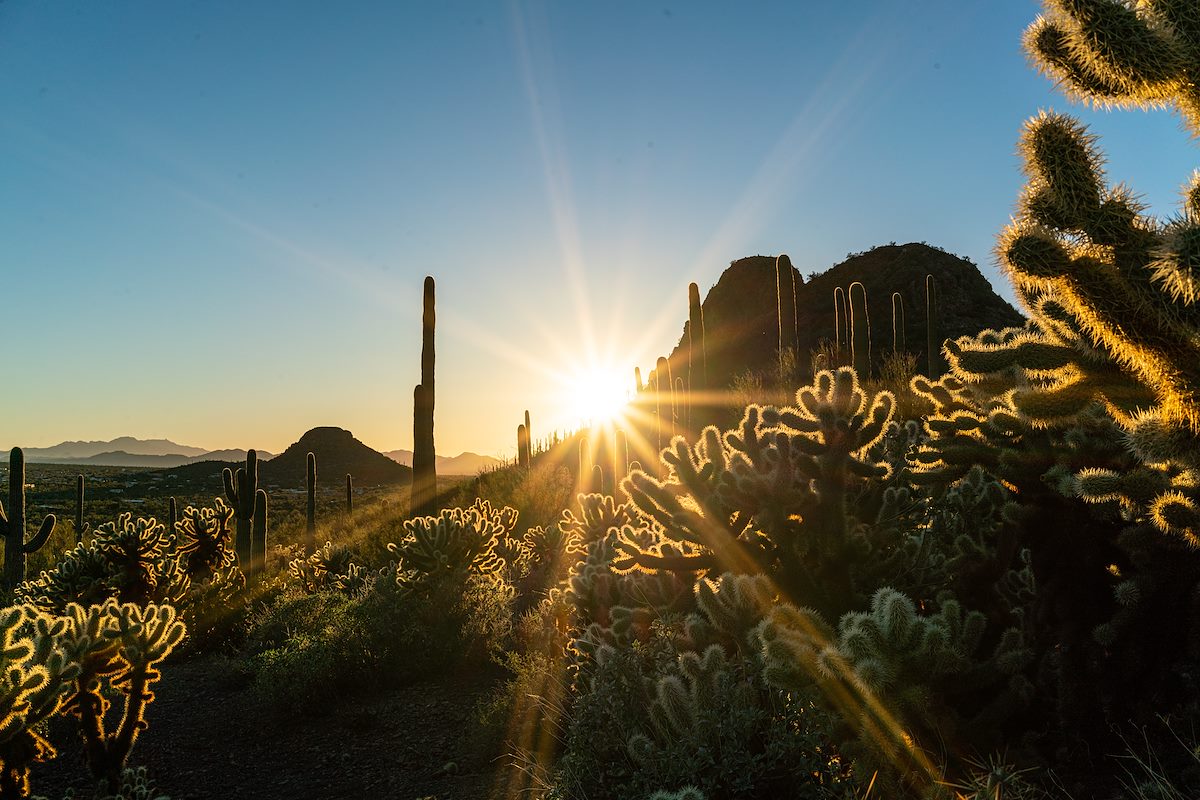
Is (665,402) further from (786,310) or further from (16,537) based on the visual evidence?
(16,537)

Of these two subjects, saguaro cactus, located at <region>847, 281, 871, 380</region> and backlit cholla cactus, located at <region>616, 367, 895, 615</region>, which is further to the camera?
saguaro cactus, located at <region>847, 281, 871, 380</region>

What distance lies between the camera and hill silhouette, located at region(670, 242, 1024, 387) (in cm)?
3606

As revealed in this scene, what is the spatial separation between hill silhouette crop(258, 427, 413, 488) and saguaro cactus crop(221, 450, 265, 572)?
55415mm

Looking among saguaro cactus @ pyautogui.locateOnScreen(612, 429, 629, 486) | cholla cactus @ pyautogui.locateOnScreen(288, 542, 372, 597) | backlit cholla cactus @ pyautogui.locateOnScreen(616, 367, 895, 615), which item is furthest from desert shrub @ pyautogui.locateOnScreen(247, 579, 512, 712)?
saguaro cactus @ pyautogui.locateOnScreen(612, 429, 629, 486)

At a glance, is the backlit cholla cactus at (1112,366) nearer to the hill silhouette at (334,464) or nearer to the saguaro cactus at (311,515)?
the saguaro cactus at (311,515)

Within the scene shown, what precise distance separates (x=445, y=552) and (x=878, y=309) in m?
33.1

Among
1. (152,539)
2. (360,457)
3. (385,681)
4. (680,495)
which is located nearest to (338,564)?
(152,539)

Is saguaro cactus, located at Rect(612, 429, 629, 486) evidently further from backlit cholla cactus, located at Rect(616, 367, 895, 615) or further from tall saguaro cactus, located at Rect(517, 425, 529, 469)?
backlit cholla cactus, located at Rect(616, 367, 895, 615)

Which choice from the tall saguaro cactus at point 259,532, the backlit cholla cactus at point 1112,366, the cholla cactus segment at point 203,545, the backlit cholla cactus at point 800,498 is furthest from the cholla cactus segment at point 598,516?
the tall saguaro cactus at point 259,532

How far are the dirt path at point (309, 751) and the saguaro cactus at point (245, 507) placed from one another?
24.0ft

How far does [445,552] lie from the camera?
365 inches

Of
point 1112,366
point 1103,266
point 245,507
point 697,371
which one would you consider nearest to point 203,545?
point 245,507

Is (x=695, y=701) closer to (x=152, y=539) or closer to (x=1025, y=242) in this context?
(x=1025, y=242)

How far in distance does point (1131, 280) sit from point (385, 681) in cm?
714
